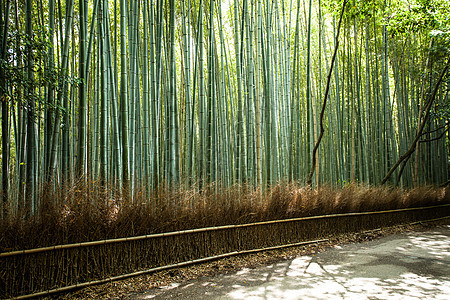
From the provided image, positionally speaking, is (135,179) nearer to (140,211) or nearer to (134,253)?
(140,211)

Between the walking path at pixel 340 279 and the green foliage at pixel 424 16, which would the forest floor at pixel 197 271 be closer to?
the walking path at pixel 340 279

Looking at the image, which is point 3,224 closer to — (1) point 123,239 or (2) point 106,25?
(1) point 123,239

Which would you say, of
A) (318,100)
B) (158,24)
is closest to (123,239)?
(158,24)

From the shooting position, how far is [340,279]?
287 cm

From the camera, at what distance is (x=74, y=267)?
2.38 m

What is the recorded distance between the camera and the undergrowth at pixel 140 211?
7.53 feet

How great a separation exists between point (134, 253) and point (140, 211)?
14.0 inches

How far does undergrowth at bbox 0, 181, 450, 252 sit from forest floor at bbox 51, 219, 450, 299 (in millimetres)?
379

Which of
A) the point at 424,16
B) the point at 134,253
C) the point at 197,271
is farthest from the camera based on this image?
the point at 424,16

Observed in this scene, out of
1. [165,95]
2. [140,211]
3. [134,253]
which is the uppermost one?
[165,95]

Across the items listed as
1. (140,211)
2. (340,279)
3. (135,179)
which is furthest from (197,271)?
(340,279)

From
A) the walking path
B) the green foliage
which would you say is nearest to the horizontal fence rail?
the walking path

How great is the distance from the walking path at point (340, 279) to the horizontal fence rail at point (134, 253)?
33cm

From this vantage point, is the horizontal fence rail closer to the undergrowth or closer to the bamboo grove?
the undergrowth
